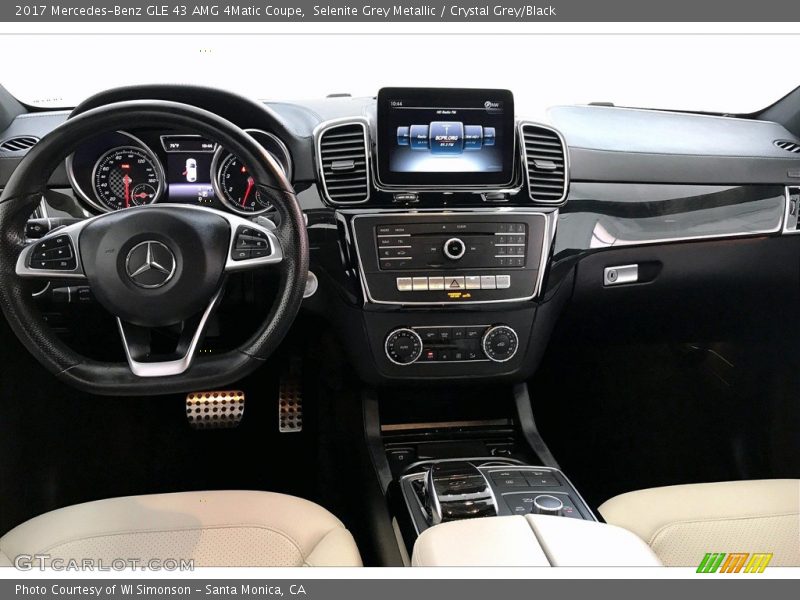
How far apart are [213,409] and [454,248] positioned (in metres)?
0.94

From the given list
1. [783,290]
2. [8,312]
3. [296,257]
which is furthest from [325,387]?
[783,290]

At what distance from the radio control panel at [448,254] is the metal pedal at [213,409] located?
0.68 metres

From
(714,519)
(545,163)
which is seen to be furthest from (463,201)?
(714,519)

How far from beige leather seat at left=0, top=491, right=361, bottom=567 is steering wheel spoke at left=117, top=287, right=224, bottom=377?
326 millimetres

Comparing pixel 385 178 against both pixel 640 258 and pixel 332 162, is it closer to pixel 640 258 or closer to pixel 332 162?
pixel 332 162

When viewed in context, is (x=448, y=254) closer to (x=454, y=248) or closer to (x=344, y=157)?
(x=454, y=248)

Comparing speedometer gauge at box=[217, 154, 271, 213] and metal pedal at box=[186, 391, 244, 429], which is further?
metal pedal at box=[186, 391, 244, 429]

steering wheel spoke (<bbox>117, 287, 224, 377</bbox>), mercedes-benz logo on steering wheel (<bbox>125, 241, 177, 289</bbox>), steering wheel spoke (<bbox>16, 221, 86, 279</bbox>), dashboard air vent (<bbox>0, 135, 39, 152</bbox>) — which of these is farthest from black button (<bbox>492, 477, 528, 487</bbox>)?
dashboard air vent (<bbox>0, 135, 39, 152</bbox>)

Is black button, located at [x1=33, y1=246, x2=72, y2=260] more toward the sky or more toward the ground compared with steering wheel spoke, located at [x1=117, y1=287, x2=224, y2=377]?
more toward the sky

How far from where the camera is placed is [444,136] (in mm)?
1599

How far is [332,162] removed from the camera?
5.28ft

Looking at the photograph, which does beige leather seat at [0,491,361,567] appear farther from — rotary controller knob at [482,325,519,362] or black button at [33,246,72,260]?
rotary controller knob at [482,325,519,362]

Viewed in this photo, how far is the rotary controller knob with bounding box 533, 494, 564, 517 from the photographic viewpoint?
1.37 metres

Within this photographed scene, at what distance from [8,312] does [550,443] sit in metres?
1.65
